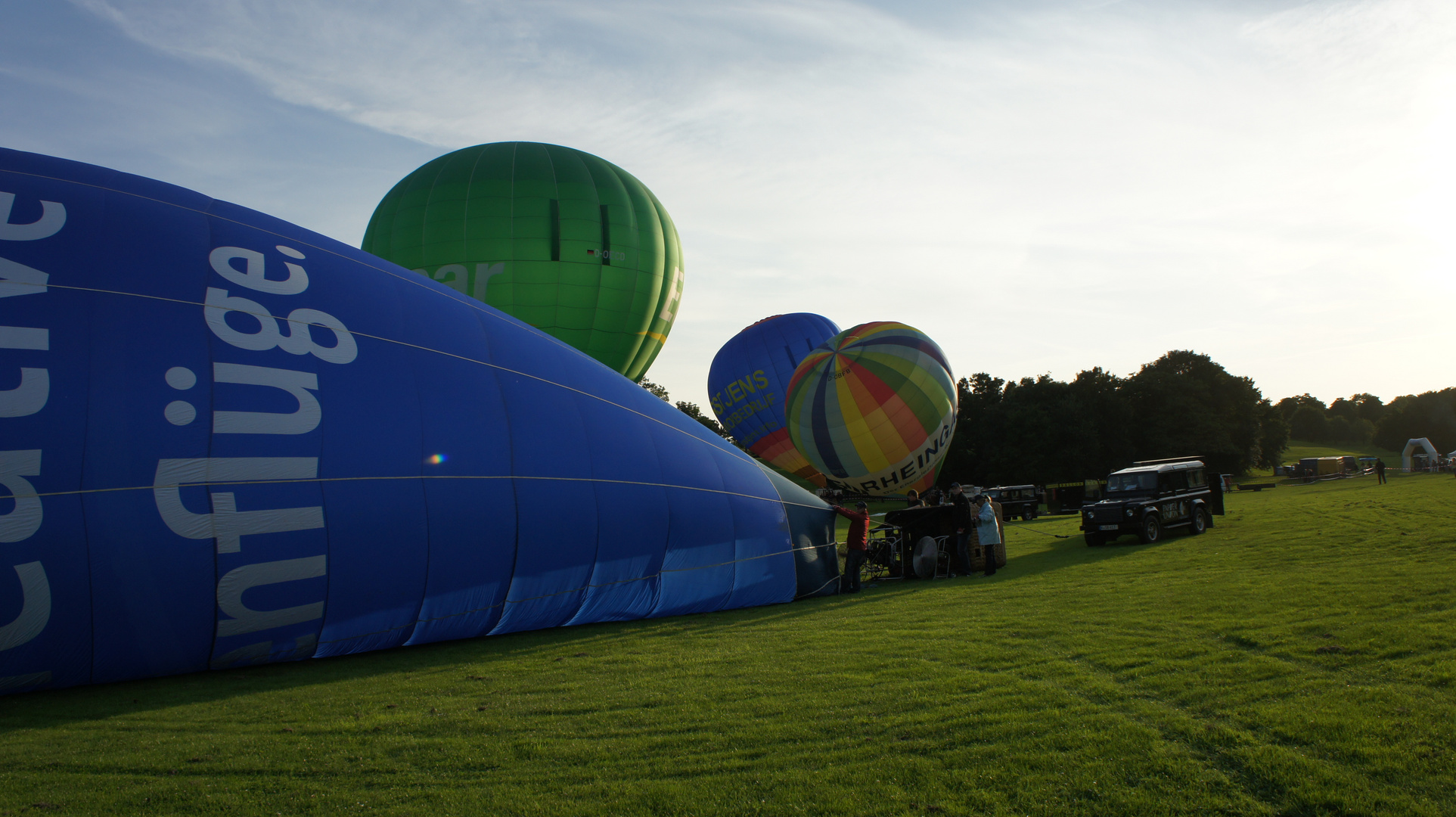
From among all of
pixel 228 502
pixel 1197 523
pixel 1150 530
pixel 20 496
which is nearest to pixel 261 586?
pixel 228 502

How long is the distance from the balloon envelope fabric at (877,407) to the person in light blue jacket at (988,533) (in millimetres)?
11314

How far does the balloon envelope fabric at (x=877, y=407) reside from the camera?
25.2 metres

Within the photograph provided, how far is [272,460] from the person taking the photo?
7.32 meters

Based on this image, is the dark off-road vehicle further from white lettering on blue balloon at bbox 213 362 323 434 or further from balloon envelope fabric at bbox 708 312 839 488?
balloon envelope fabric at bbox 708 312 839 488

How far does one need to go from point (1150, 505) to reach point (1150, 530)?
525mm

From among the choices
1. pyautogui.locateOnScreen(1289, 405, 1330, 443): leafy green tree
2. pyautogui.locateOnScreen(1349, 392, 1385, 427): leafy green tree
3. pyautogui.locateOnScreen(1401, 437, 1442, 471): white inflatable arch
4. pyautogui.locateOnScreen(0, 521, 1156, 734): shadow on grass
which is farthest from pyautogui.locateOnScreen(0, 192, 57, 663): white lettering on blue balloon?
pyautogui.locateOnScreen(1349, 392, 1385, 427): leafy green tree

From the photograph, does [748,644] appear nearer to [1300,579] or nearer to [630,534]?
[630,534]

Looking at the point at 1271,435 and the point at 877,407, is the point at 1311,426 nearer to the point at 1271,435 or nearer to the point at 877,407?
the point at 1271,435

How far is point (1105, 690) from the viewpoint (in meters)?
5.30

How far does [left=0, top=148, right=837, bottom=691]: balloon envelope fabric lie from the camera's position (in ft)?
21.4

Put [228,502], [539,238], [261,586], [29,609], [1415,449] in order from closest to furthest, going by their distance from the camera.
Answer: [29,609]
[228,502]
[261,586]
[539,238]
[1415,449]

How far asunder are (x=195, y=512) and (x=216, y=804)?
3.68m

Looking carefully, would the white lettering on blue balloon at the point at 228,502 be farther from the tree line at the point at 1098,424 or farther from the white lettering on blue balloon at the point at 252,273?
the tree line at the point at 1098,424

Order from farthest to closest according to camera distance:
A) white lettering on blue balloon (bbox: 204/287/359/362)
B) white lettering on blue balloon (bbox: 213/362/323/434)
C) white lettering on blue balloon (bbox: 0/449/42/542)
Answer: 1. white lettering on blue balloon (bbox: 204/287/359/362)
2. white lettering on blue balloon (bbox: 213/362/323/434)
3. white lettering on blue balloon (bbox: 0/449/42/542)
